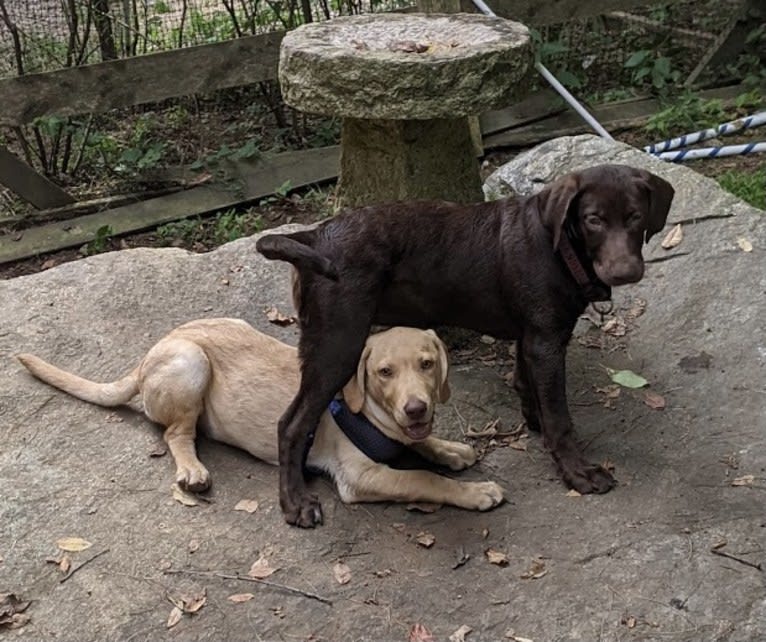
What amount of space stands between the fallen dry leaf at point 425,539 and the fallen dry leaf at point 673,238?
2.69 m

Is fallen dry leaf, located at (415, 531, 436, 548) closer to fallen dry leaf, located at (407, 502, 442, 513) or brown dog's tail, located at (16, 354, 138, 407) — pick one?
fallen dry leaf, located at (407, 502, 442, 513)

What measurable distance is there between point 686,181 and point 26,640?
4564mm

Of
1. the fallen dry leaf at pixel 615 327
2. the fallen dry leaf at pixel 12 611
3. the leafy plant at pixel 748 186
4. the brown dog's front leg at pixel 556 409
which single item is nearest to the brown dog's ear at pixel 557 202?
the brown dog's front leg at pixel 556 409

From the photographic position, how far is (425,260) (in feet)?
14.6

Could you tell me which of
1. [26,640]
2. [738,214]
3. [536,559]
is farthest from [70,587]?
[738,214]

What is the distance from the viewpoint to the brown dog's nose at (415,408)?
397cm

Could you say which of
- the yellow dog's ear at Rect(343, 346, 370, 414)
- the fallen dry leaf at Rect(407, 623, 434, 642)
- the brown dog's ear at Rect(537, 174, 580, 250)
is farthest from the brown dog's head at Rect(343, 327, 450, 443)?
the fallen dry leaf at Rect(407, 623, 434, 642)

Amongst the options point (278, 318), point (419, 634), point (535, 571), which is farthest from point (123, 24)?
point (419, 634)

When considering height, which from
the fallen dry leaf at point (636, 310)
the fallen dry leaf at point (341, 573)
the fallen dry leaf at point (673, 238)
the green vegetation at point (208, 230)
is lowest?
the green vegetation at point (208, 230)

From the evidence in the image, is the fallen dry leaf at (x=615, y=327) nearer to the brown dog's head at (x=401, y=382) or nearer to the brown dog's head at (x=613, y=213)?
the brown dog's head at (x=613, y=213)

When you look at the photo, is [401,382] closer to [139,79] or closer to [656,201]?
[656,201]

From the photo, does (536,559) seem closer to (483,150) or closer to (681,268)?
(681,268)

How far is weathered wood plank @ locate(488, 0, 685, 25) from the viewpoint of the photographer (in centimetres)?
862

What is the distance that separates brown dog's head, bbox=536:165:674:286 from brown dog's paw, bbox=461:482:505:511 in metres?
0.97
